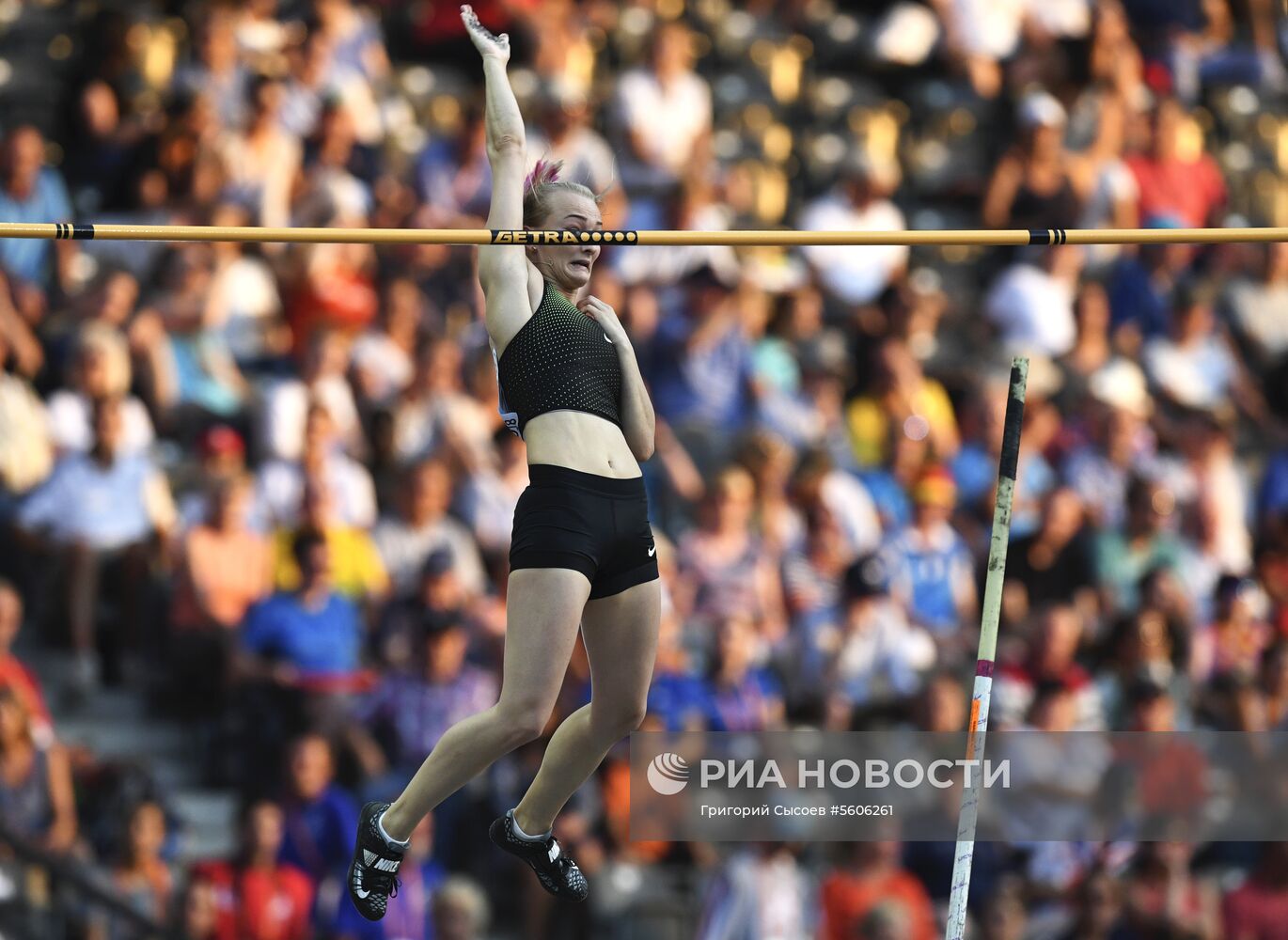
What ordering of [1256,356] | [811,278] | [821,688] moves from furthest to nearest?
[1256,356] < [811,278] < [821,688]

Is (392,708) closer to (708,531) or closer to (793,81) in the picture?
(708,531)

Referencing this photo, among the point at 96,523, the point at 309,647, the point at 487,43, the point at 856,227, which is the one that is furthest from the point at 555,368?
the point at 856,227

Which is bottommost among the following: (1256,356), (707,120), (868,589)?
(868,589)

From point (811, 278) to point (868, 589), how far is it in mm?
2792

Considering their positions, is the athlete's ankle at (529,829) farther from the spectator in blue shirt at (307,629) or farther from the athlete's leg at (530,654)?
the spectator in blue shirt at (307,629)

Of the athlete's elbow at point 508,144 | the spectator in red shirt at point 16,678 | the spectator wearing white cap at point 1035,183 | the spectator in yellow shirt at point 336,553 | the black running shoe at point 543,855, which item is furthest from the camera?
the spectator wearing white cap at point 1035,183

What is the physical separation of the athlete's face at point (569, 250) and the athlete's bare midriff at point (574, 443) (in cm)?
51

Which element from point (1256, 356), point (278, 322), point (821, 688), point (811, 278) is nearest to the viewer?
point (821, 688)

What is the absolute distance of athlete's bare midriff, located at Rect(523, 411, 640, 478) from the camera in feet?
A: 23.6

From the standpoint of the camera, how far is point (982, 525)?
12797mm

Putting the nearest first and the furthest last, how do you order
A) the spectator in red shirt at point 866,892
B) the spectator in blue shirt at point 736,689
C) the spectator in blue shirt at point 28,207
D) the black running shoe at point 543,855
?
1. the black running shoe at point 543,855
2. the spectator in red shirt at point 866,892
3. the spectator in blue shirt at point 736,689
4. the spectator in blue shirt at point 28,207

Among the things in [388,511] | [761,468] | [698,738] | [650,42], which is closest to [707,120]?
[650,42]

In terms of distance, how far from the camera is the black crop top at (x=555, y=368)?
7.23 meters

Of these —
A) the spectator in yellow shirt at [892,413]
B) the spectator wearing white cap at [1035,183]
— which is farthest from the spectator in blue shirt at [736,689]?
the spectator wearing white cap at [1035,183]
